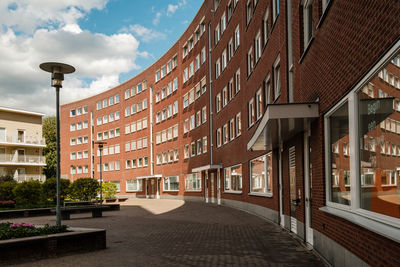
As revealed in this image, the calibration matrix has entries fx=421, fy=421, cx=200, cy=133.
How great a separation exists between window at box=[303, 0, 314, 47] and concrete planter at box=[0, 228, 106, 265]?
7.14 meters

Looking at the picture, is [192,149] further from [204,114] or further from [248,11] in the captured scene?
[248,11]

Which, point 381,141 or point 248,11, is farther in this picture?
point 248,11

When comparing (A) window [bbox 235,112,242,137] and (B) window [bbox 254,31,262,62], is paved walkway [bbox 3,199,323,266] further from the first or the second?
(A) window [bbox 235,112,242,137]

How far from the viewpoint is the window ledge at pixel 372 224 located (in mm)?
4578

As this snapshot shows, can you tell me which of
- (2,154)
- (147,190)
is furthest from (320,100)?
(2,154)

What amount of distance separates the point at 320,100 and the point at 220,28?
2413cm

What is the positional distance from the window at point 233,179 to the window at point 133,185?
29.2 meters

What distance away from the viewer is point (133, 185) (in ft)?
193

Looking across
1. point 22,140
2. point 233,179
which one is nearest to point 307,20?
point 233,179

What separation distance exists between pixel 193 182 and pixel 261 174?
22.1m

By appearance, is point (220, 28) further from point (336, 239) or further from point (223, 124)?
point (336, 239)

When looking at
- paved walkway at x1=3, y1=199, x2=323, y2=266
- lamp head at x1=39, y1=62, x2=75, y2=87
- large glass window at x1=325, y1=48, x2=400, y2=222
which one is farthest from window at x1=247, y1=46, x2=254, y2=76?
large glass window at x1=325, y1=48, x2=400, y2=222

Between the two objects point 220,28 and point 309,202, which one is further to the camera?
point 220,28

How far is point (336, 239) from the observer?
747 cm
